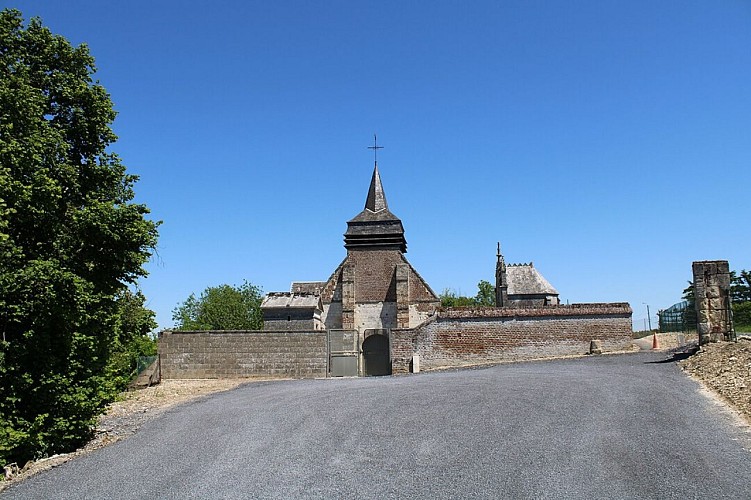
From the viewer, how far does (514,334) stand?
80.8 feet

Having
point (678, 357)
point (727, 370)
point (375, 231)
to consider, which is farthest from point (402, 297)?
point (727, 370)

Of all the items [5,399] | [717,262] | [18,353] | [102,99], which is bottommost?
[5,399]

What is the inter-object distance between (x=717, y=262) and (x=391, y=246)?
2109cm

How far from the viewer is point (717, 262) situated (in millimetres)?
19625

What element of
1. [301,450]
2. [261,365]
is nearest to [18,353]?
[301,450]

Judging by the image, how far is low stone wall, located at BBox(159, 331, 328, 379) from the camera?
22625 millimetres

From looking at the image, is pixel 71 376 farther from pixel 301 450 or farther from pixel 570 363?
pixel 570 363

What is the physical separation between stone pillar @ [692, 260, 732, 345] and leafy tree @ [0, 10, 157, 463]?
56.4ft

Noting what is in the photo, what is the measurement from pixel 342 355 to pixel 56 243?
13.9 metres

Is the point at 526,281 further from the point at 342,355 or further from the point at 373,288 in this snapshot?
the point at 342,355

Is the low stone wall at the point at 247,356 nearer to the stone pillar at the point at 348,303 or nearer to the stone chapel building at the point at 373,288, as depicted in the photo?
the stone chapel building at the point at 373,288

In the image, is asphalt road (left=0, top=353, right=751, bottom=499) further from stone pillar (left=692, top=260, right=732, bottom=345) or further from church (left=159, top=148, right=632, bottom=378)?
church (left=159, top=148, right=632, bottom=378)

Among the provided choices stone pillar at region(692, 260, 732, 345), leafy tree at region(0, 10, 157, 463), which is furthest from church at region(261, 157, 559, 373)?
leafy tree at region(0, 10, 157, 463)

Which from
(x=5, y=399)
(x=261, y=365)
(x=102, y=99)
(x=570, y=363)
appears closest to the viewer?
(x=5, y=399)
